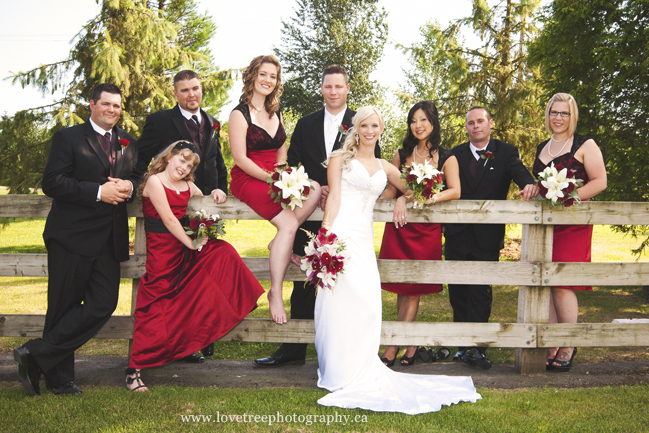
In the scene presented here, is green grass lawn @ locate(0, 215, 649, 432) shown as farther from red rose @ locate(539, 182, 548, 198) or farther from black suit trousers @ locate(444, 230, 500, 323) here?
red rose @ locate(539, 182, 548, 198)

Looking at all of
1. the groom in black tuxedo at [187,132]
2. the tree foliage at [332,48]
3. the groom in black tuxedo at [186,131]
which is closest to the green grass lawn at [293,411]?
the groom in black tuxedo at [187,132]

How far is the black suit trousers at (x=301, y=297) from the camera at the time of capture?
514cm

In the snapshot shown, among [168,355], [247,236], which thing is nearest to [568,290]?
[168,355]

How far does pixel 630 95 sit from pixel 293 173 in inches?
279

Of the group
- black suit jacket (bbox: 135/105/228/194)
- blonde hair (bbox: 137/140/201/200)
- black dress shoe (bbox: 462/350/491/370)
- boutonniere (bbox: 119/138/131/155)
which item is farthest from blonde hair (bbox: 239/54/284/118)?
black dress shoe (bbox: 462/350/491/370)

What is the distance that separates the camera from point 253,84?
4.67m

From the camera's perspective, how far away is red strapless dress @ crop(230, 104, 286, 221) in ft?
14.5

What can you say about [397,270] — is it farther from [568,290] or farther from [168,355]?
[168,355]

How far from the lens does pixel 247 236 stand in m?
19.7

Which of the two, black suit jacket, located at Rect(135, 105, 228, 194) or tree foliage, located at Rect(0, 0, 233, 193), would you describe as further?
tree foliage, located at Rect(0, 0, 233, 193)

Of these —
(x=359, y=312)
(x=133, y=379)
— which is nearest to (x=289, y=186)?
(x=359, y=312)

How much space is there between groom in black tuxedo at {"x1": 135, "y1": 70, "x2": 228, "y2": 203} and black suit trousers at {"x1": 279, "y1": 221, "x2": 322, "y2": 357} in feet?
3.02

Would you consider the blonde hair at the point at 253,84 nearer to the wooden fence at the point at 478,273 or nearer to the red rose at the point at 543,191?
the wooden fence at the point at 478,273

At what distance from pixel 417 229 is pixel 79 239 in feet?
9.98
